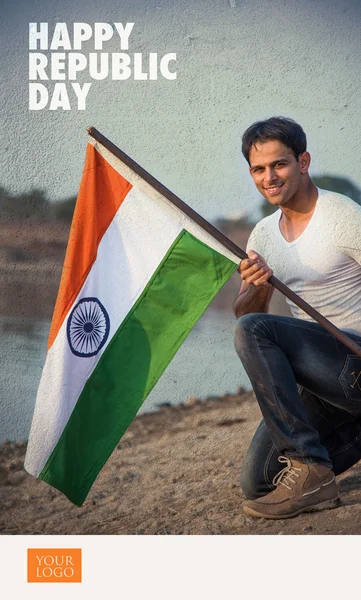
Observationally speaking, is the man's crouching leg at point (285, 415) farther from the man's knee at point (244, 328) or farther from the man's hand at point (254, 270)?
the man's hand at point (254, 270)

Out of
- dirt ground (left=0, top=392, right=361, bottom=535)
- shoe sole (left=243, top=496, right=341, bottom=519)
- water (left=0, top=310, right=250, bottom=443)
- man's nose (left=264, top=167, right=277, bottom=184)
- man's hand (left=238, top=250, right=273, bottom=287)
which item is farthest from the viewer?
water (left=0, top=310, right=250, bottom=443)

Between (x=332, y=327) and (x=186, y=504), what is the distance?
961mm

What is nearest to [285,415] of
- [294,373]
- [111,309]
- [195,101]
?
→ [294,373]

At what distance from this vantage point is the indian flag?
3.50m

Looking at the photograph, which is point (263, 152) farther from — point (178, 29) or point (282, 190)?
point (178, 29)

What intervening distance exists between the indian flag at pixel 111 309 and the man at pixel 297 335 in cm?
22

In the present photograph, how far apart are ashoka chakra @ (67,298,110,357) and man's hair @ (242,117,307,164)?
819 millimetres

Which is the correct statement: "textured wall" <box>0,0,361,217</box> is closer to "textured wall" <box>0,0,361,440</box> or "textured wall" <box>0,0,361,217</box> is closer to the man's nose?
"textured wall" <box>0,0,361,440</box>

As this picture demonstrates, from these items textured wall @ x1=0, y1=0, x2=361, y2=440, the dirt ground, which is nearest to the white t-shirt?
textured wall @ x1=0, y1=0, x2=361, y2=440

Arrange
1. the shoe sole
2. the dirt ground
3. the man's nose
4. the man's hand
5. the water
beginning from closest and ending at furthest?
1. the man's hand
2. the shoe sole
3. the man's nose
4. the dirt ground
5. the water

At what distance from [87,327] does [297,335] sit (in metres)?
0.72

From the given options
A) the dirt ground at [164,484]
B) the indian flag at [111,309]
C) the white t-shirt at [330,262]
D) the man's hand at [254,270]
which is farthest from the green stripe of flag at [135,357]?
the dirt ground at [164,484]

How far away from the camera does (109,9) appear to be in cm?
385

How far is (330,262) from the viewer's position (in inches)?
143
